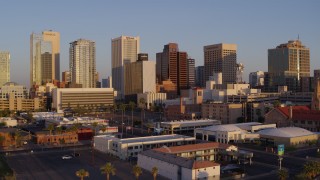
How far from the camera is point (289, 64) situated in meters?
168

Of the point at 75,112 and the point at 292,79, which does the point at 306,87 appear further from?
the point at 75,112

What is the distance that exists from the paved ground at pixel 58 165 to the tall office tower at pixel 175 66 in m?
138

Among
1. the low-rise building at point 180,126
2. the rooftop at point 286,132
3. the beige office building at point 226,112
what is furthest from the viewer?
the beige office building at point 226,112

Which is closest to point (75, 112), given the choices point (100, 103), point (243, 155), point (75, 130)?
point (100, 103)

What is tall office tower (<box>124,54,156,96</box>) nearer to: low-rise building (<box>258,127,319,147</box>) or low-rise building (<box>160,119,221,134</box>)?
→ low-rise building (<box>160,119,221,134</box>)

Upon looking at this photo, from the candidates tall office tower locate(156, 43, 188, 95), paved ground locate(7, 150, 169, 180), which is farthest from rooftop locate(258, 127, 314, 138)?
tall office tower locate(156, 43, 188, 95)

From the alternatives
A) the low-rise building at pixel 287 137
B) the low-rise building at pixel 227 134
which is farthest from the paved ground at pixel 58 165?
the low-rise building at pixel 287 137

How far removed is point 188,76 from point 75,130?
14106 cm

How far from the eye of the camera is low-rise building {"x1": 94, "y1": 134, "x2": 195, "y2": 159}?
48031mm

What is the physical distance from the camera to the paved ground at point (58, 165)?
38.6 metres

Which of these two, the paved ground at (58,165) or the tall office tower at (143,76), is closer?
the paved ground at (58,165)

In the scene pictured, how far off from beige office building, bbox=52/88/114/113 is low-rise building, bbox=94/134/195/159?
81.1 meters

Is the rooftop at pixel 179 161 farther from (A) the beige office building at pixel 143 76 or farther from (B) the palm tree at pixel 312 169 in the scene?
(A) the beige office building at pixel 143 76

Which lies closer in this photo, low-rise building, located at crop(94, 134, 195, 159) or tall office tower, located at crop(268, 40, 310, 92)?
low-rise building, located at crop(94, 134, 195, 159)
